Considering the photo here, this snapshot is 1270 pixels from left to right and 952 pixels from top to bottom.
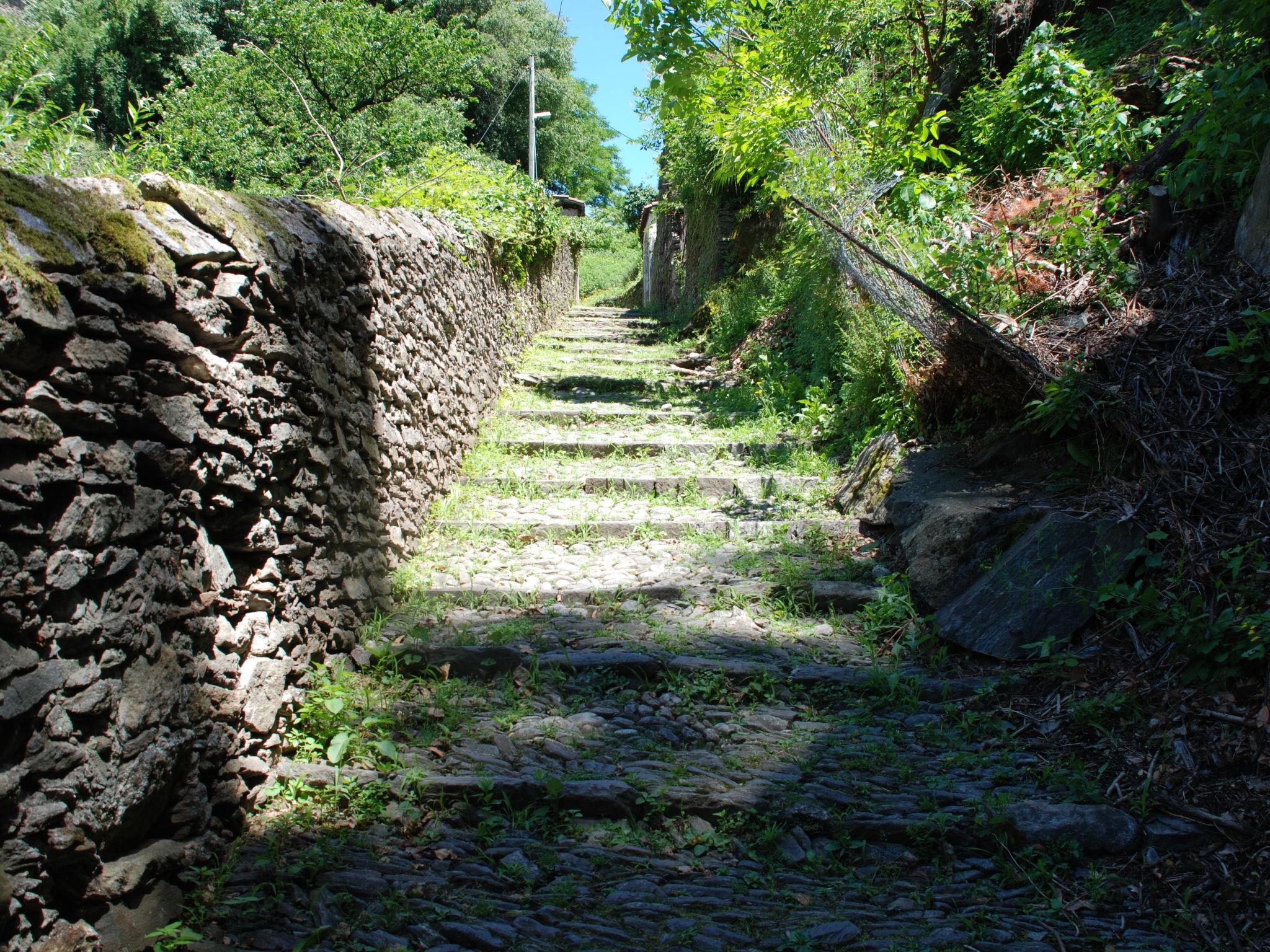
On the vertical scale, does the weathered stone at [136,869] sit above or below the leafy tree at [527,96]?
below

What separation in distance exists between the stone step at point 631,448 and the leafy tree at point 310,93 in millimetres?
5851

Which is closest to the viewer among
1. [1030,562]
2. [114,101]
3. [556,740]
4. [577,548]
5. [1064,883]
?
[1064,883]

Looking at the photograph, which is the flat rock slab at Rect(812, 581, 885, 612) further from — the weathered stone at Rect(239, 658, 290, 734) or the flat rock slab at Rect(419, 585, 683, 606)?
the weathered stone at Rect(239, 658, 290, 734)

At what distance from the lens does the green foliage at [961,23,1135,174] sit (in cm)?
514

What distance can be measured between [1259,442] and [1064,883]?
6.64 feet

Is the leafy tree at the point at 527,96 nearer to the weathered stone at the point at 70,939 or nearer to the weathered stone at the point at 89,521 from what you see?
the weathered stone at the point at 89,521

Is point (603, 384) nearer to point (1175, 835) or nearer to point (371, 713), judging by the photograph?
point (371, 713)

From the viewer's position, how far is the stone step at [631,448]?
638cm

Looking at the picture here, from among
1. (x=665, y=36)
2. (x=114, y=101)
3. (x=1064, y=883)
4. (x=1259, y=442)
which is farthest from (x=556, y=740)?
(x=114, y=101)

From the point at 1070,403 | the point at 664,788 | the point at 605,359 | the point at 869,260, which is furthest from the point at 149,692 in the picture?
the point at 605,359

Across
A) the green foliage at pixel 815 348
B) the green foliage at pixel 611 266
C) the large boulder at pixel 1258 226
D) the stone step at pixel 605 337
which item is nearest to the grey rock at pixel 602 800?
the green foliage at pixel 815 348

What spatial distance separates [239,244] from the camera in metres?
2.76

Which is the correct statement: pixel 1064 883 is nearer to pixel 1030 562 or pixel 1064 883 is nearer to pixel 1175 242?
pixel 1030 562

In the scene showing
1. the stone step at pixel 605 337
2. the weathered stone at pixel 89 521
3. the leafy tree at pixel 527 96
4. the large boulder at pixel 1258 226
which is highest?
the leafy tree at pixel 527 96
